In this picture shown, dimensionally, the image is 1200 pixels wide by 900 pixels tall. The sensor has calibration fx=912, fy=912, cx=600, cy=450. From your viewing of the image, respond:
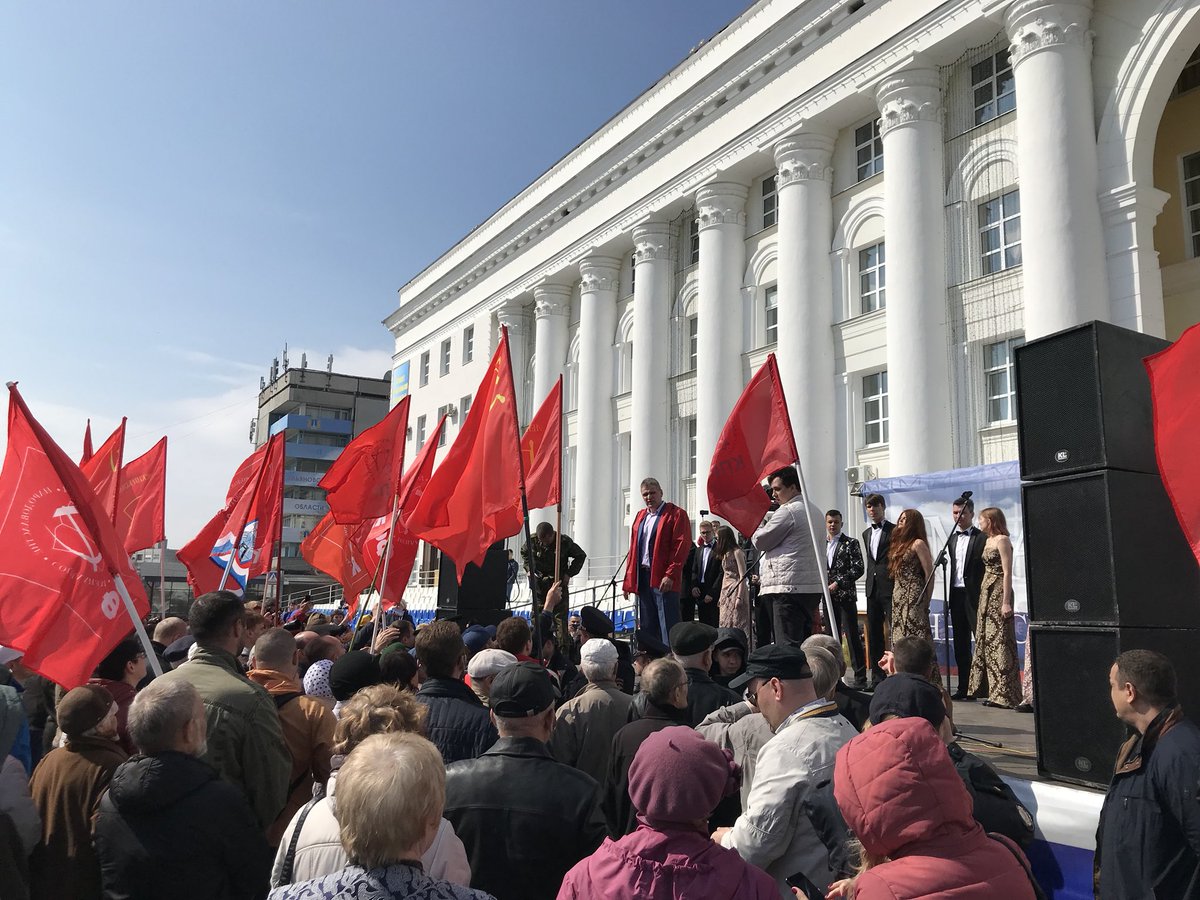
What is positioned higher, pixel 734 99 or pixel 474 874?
pixel 734 99

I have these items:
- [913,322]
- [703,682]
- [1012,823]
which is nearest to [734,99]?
[913,322]

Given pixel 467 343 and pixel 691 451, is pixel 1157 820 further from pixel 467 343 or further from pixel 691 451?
pixel 467 343

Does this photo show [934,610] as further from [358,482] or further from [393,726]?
[393,726]

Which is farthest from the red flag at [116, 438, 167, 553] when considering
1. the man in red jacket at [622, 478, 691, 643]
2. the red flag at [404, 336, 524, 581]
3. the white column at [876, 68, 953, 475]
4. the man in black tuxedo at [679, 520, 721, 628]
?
the white column at [876, 68, 953, 475]

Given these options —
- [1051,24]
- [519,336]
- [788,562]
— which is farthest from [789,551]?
[519,336]

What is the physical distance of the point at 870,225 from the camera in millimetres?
19703

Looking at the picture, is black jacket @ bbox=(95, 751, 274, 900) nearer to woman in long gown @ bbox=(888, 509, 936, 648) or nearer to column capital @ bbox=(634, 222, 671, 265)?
woman in long gown @ bbox=(888, 509, 936, 648)

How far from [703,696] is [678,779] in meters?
2.74

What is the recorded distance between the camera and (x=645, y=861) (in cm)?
234

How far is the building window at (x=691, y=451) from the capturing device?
79.7 ft

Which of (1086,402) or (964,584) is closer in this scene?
(1086,402)

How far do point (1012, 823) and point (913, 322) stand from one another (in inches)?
592

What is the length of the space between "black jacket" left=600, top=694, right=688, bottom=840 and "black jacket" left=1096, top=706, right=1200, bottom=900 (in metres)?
1.81

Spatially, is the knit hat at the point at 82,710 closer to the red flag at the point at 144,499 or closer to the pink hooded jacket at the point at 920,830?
the pink hooded jacket at the point at 920,830
